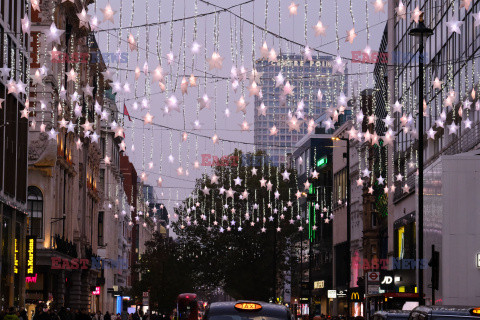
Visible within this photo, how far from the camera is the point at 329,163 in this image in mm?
112562

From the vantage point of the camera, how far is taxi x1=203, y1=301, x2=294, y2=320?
16.1 metres

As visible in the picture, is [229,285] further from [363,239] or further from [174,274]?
[363,239]

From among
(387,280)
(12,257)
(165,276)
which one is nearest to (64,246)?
(12,257)

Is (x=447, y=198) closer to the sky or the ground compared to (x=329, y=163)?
closer to the ground

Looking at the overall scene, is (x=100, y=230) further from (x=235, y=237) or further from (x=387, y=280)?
(x=387, y=280)

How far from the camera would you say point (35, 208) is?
2505 inches

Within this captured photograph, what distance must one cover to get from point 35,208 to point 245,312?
1920 inches

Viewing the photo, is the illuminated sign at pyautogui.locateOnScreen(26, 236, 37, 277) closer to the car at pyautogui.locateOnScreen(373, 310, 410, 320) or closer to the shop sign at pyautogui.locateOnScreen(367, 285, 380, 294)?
the shop sign at pyautogui.locateOnScreen(367, 285, 380, 294)

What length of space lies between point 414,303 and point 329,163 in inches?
3042

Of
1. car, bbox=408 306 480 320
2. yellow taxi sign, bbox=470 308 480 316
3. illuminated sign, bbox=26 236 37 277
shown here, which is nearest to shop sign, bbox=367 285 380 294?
illuminated sign, bbox=26 236 37 277

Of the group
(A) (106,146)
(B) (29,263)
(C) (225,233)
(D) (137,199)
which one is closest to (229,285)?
(C) (225,233)

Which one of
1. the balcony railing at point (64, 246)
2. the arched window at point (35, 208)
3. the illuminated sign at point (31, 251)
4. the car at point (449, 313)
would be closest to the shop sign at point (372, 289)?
the illuminated sign at point (31, 251)

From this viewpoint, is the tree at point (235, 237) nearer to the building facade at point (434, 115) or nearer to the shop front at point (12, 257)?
the building facade at point (434, 115)

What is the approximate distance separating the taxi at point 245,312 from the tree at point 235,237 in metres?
82.0
